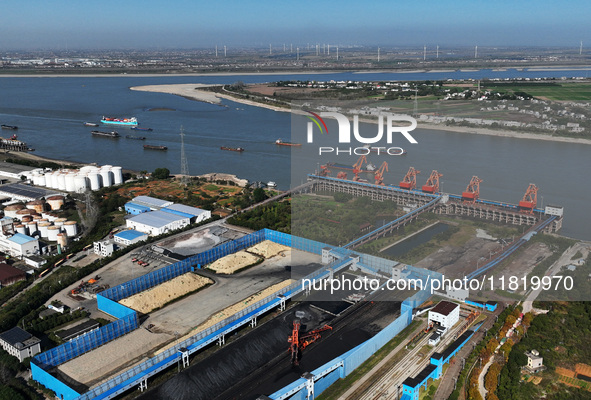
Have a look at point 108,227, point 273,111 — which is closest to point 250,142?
point 273,111

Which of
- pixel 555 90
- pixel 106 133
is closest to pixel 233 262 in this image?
pixel 106 133

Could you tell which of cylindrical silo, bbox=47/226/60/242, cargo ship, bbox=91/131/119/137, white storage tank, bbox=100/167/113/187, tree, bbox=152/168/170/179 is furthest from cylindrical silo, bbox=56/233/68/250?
cargo ship, bbox=91/131/119/137

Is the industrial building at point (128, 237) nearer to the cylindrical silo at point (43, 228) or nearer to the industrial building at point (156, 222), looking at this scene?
the industrial building at point (156, 222)

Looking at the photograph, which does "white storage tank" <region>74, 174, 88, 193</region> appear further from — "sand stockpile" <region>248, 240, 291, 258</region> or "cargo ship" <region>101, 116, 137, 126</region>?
"cargo ship" <region>101, 116, 137, 126</region>

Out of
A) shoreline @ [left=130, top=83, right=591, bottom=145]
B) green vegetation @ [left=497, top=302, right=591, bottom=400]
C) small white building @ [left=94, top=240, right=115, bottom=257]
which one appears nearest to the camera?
green vegetation @ [left=497, top=302, right=591, bottom=400]

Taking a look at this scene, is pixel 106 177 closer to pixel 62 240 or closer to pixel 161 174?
pixel 161 174

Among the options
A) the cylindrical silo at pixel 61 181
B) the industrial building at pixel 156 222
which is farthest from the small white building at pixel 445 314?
the cylindrical silo at pixel 61 181

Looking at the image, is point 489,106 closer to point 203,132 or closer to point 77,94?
point 203,132
